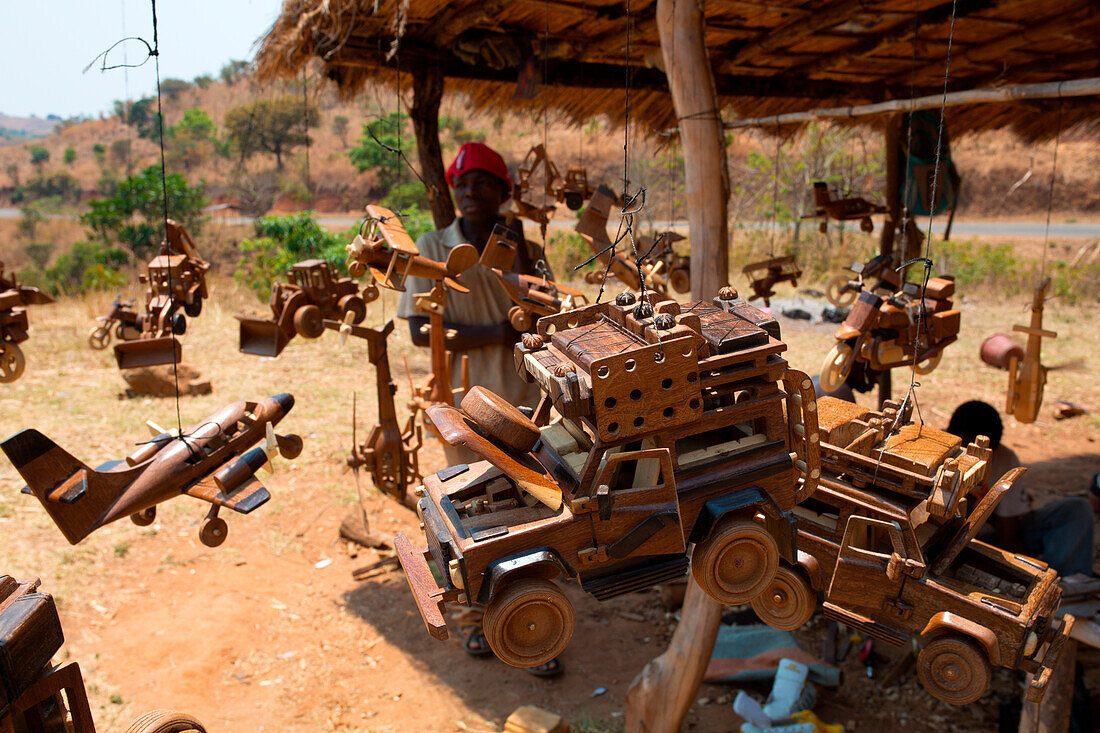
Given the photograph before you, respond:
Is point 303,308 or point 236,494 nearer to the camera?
point 236,494

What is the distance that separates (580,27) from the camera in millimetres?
4902

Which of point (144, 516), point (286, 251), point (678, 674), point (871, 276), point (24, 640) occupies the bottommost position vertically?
point (678, 674)

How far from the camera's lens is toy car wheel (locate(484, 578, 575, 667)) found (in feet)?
5.06

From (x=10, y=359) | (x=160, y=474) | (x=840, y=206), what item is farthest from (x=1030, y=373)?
(x=10, y=359)

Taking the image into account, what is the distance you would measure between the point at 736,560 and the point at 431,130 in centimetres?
439

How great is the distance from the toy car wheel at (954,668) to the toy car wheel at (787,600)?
28 cm

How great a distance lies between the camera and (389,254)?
2689mm

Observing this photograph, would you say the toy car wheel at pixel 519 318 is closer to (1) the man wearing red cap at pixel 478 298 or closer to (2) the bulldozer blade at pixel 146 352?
(1) the man wearing red cap at pixel 478 298

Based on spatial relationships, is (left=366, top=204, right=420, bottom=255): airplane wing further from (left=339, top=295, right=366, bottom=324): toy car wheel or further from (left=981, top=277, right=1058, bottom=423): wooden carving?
(left=981, top=277, right=1058, bottom=423): wooden carving

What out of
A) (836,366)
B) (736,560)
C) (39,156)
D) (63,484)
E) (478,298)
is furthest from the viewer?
(39,156)

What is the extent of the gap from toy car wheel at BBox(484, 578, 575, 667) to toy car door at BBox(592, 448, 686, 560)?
17cm

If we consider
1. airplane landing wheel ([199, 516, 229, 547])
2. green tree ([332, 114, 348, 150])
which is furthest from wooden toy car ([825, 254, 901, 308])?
green tree ([332, 114, 348, 150])

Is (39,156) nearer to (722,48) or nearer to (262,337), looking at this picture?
(722,48)

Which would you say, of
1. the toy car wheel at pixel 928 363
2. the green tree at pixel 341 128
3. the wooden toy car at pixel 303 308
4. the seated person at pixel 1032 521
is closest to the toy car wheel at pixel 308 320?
the wooden toy car at pixel 303 308
